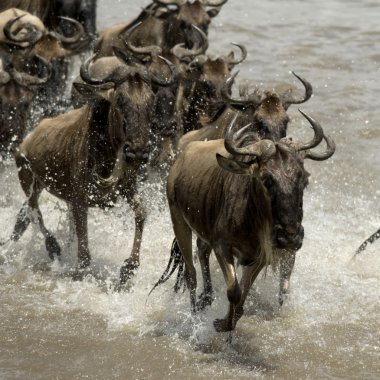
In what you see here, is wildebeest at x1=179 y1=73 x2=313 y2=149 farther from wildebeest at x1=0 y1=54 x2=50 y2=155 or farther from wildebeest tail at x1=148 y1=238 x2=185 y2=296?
wildebeest at x1=0 y1=54 x2=50 y2=155

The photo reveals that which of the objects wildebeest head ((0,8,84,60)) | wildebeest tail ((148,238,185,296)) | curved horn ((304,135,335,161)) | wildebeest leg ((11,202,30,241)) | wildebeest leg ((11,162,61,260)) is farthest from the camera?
wildebeest head ((0,8,84,60))

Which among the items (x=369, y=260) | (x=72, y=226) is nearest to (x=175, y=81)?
(x=72, y=226)

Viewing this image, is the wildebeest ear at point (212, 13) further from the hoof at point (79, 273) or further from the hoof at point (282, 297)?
the hoof at point (282, 297)

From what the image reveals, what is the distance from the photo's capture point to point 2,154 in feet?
42.4

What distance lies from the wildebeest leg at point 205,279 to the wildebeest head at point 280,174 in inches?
60.0

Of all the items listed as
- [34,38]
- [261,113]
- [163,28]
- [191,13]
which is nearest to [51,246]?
[261,113]

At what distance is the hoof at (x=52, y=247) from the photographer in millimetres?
10922

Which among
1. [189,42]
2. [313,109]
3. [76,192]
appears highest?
[76,192]

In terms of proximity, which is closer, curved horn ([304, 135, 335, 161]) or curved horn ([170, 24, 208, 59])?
curved horn ([304, 135, 335, 161])

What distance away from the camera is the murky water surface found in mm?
8320

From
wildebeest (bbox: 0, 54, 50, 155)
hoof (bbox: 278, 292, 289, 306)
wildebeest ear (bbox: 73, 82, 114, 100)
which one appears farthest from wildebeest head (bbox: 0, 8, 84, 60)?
hoof (bbox: 278, 292, 289, 306)

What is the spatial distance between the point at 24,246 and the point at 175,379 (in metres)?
3.65

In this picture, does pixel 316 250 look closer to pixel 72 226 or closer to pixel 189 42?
pixel 72 226

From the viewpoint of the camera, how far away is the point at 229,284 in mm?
8250
